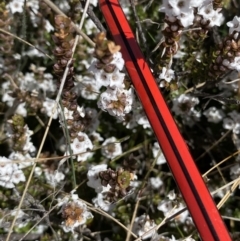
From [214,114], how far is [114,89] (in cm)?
85

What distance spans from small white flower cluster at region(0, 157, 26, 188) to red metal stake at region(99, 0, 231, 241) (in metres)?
0.63

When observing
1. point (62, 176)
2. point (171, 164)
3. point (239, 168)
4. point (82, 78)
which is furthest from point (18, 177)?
point (239, 168)

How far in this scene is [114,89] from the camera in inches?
56.2

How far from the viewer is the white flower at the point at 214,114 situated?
2143 mm

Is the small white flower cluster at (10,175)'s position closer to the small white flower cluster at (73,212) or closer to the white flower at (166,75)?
the small white flower cluster at (73,212)

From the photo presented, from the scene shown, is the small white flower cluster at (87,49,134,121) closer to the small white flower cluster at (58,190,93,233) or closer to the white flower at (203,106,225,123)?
the small white flower cluster at (58,190,93,233)

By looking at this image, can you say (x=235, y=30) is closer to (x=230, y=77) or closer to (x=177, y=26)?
(x=177, y=26)

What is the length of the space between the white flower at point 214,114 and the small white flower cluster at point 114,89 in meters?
0.65

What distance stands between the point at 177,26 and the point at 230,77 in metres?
0.76

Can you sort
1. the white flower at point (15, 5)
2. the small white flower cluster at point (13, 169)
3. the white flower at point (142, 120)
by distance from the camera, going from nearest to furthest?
the small white flower cluster at point (13, 169), the white flower at point (142, 120), the white flower at point (15, 5)

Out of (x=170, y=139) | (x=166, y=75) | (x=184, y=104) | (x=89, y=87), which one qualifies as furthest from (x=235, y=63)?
(x=89, y=87)

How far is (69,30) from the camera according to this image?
1.30 m

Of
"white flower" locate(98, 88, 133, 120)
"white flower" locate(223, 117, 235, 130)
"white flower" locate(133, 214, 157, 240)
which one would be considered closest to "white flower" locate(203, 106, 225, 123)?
"white flower" locate(223, 117, 235, 130)

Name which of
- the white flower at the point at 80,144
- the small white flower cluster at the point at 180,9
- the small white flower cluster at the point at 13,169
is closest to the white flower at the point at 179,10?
the small white flower cluster at the point at 180,9
